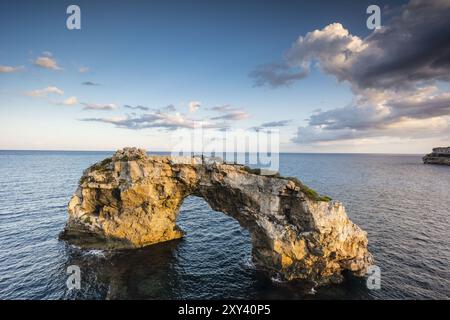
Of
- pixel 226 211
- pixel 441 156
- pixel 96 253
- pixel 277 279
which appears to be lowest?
pixel 277 279

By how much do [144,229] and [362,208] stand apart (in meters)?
51.9

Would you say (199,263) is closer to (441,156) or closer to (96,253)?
(96,253)

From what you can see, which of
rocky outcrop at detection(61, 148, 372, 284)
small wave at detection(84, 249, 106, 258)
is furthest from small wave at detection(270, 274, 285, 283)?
small wave at detection(84, 249, 106, 258)

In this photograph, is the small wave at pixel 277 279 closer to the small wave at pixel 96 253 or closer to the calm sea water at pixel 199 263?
the calm sea water at pixel 199 263

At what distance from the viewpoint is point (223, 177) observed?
119 ft

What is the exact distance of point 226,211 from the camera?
40125mm

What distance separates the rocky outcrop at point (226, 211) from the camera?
103ft

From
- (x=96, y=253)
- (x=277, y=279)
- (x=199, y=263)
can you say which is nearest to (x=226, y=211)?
(x=199, y=263)

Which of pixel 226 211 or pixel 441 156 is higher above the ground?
pixel 441 156

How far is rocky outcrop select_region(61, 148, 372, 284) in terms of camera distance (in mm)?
31375

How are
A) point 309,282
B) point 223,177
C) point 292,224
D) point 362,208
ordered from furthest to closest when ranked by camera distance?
point 362,208
point 223,177
point 292,224
point 309,282

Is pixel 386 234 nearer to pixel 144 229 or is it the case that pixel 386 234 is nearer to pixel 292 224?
pixel 292 224

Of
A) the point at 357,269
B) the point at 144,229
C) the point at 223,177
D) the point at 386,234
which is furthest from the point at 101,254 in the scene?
the point at 386,234

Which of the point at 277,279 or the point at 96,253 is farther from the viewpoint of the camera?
the point at 96,253
